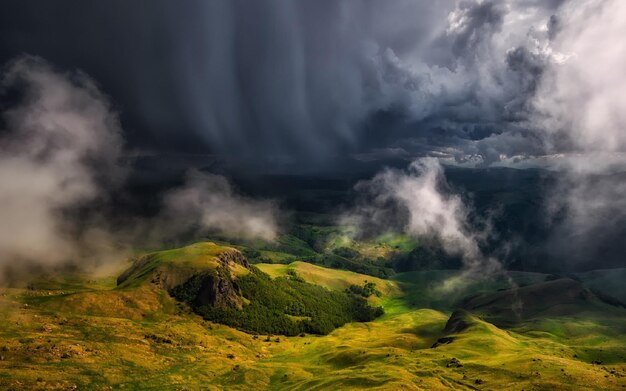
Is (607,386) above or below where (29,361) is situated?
above

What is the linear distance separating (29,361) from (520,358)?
179 metres

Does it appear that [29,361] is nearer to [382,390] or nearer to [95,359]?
[95,359]

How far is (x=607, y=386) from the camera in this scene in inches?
4245

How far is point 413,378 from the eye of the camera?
129 m

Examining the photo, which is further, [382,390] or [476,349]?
[476,349]

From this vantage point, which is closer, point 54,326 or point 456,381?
point 456,381

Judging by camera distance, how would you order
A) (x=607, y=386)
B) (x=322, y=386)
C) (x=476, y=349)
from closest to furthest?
1. (x=607, y=386)
2. (x=322, y=386)
3. (x=476, y=349)

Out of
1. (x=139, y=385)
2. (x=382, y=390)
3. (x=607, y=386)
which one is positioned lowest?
(x=139, y=385)

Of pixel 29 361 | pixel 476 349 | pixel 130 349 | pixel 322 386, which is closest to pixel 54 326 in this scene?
pixel 130 349

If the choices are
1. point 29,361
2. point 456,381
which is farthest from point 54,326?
point 456,381

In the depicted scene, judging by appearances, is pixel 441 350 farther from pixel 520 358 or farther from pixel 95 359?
pixel 95 359

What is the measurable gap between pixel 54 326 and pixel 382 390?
536ft

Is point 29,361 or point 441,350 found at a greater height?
point 441,350

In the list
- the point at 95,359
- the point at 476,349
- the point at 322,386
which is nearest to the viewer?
the point at 322,386
